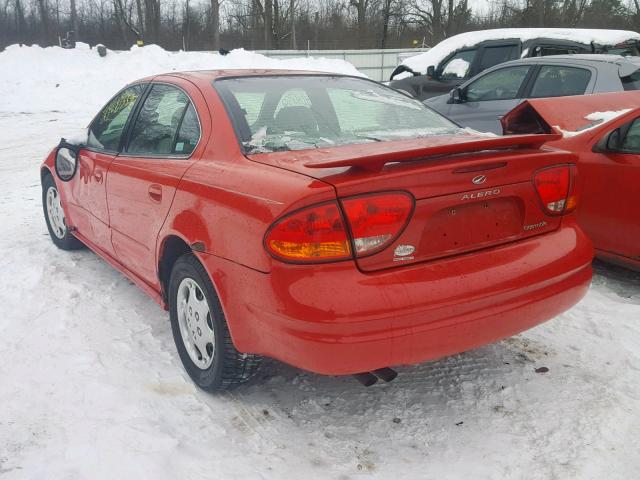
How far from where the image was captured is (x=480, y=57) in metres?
9.87

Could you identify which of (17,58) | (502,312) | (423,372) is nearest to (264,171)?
(502,312)

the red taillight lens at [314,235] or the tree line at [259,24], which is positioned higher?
the tree line at [259,24]

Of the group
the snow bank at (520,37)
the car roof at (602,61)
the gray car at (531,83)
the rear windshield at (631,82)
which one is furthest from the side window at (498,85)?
the snow bank at (520,37)

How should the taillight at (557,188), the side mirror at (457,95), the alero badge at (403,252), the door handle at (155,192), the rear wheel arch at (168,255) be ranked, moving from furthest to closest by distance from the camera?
the side mirror at (457,95) < the door handle at (155,192) < the rear wheel arch at (168,255) < the taillight at (557,188) < the alero badge at (403,252)

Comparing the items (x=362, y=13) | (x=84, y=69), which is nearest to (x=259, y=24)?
(x=362, y=13)

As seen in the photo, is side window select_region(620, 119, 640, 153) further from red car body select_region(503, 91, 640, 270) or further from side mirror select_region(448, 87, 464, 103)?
side mirror select_region(448, 87, 464, 103)

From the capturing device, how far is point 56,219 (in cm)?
487

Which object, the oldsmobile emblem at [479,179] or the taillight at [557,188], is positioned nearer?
the oldsmobile emblem at [479,179]

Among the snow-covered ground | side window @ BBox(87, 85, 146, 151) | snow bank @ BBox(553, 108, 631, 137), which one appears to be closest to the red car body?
snow bank @ BBox(553, 108, 631, 137)

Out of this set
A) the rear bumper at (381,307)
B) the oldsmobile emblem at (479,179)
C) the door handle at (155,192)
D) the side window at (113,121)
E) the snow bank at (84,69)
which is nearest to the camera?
the rear bumper at (381,307)

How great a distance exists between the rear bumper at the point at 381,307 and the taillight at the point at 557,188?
0.26m

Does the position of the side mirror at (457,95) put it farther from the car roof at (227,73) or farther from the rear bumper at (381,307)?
the rear bumper at (381,307)

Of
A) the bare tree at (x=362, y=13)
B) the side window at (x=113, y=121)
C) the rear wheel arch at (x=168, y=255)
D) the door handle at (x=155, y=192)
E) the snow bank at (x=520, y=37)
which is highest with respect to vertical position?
the bare tree at (x=362, y=13)

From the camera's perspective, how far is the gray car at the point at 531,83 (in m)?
5.94
